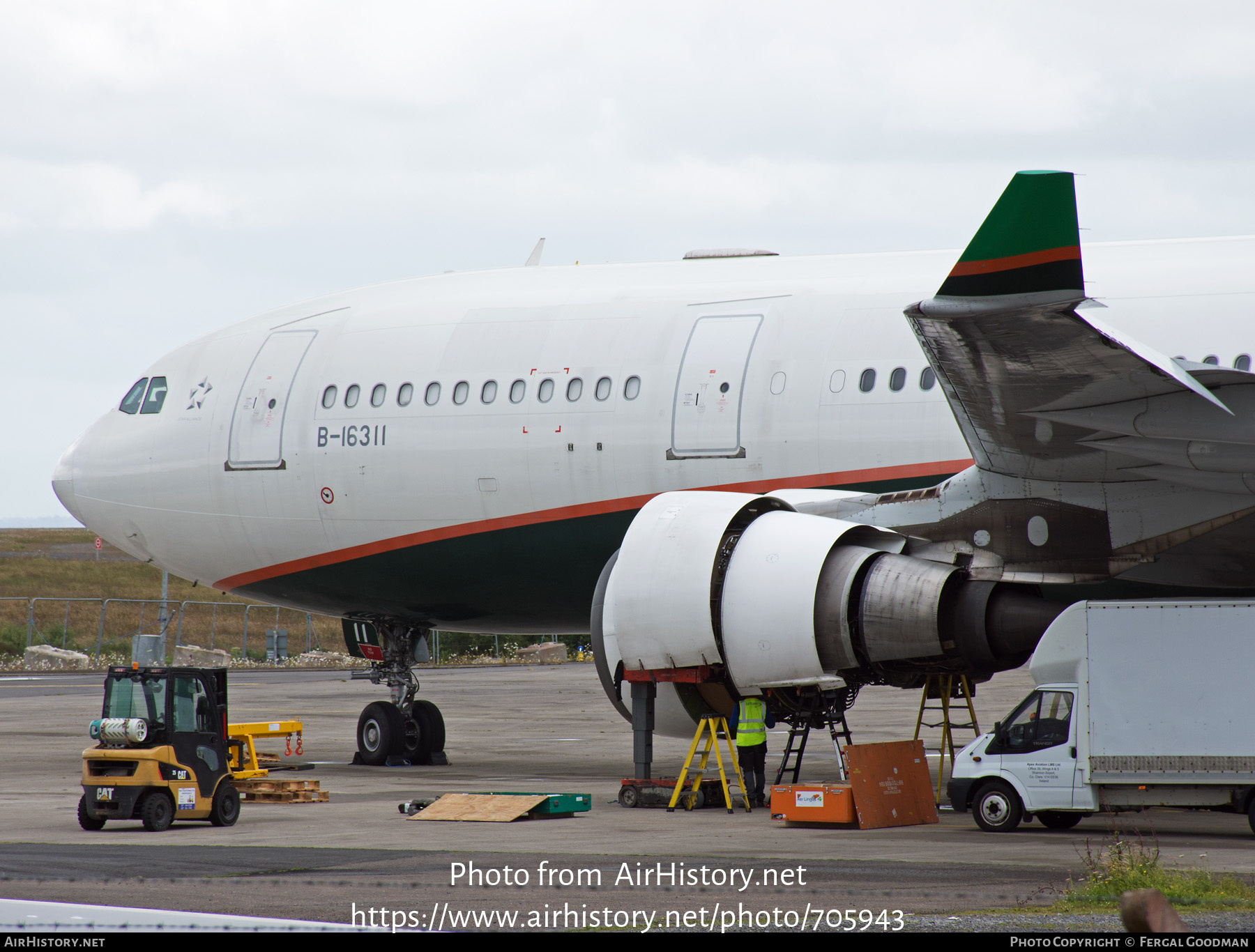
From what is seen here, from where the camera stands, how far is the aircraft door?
16.4 metres

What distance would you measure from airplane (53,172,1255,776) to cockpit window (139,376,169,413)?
0.15ft

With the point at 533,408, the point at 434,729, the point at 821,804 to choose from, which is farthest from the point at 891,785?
the point at 434,729

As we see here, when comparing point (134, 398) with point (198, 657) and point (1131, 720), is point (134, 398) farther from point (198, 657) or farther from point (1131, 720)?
point (198, 657)

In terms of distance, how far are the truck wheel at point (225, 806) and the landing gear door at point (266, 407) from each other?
5.69 meters

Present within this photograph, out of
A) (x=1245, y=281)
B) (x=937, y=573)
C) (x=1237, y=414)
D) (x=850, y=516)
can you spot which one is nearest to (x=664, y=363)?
(x=850, y=516)

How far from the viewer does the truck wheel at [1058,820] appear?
1373 cm

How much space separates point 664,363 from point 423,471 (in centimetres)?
355

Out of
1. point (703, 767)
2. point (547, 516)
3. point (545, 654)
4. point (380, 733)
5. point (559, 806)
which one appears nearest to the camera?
point (559, 806)

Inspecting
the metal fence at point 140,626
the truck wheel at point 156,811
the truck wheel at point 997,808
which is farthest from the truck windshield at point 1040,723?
the metal fence at point 140,626

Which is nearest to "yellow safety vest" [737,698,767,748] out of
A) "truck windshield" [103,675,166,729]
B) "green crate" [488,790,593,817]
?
"green crate" [488,790,593,817]

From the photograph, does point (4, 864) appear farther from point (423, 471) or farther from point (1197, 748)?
point (1197, 748)

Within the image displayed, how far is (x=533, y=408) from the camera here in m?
17.8

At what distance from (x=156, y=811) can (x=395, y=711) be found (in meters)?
6.39

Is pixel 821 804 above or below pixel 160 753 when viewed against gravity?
below
